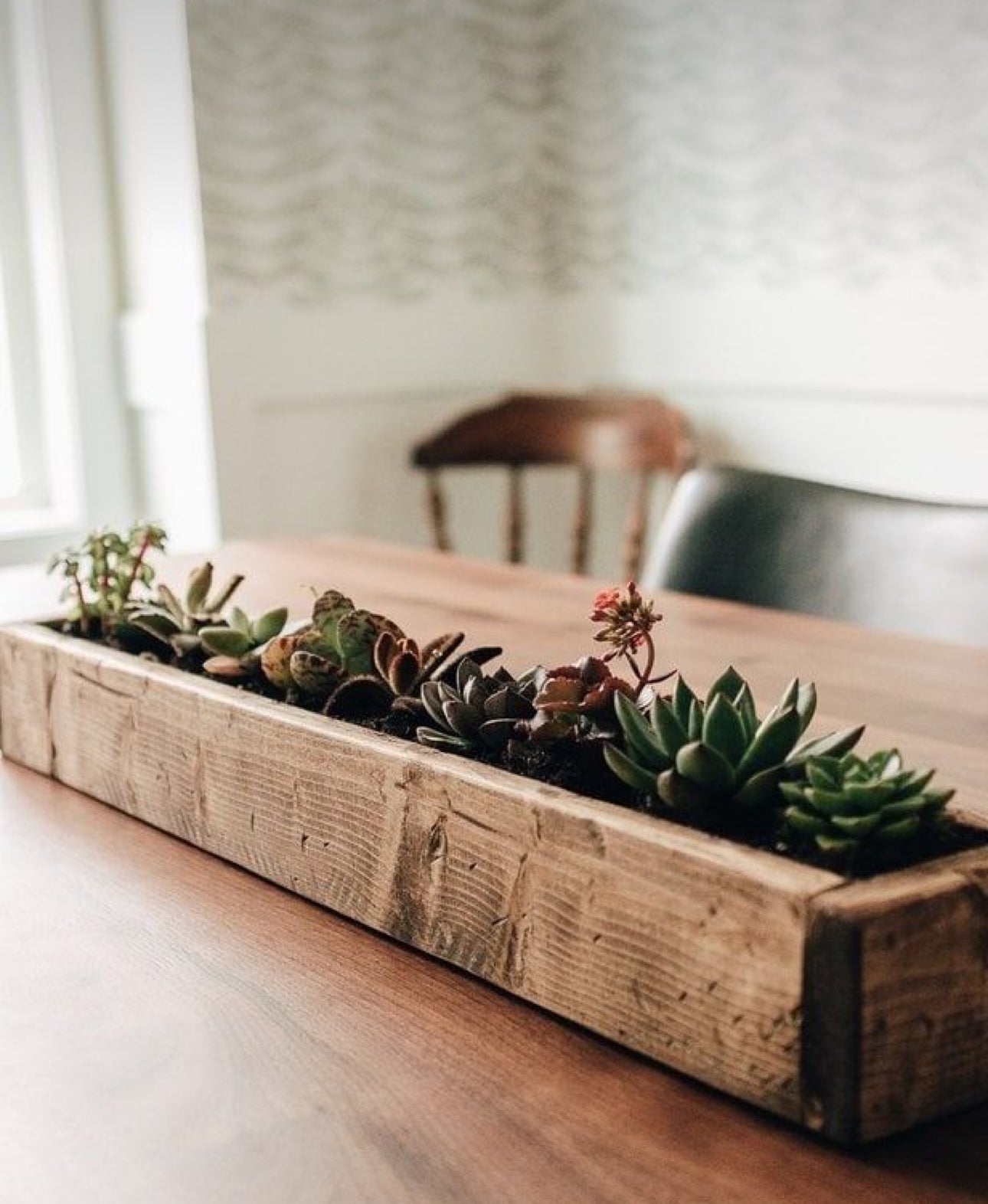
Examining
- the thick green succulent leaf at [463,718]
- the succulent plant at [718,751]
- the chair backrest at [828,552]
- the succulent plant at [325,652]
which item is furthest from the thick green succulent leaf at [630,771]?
the chair backrest at [828,552]

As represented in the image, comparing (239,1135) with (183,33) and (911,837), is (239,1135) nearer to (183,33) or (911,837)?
(911,837)

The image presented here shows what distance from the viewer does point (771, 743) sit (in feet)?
2.22

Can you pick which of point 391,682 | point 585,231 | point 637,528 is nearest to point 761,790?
point 391,682

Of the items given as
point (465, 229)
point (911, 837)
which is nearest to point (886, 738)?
point (911, 837)

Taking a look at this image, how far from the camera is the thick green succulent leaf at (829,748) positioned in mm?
676

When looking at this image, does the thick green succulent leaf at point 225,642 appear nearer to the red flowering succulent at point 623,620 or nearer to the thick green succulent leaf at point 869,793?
the red flowering succulent at point 623,620

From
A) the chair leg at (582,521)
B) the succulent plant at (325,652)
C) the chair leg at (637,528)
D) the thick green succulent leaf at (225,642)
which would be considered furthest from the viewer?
the chair leg at (582,521)

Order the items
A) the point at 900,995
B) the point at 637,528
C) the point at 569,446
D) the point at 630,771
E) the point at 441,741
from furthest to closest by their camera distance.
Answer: the point at 569,446 → the point at 637,528 → the point at 441,741 → the point at 630,771 → the point at 900,995

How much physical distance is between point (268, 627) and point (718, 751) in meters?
0.42

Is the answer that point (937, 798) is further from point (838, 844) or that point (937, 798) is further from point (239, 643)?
point (239, 643)

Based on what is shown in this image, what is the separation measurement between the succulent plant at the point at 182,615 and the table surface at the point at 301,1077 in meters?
0.13

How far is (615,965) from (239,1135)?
171 millimetres

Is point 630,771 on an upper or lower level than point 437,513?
upper

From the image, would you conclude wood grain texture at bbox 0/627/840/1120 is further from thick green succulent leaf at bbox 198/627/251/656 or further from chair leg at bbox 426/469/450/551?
chair leg at bbox 426/469/450/551
